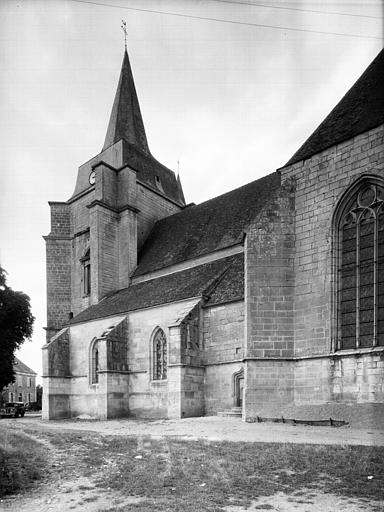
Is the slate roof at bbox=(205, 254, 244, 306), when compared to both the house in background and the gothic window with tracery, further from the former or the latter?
Result: the house in background

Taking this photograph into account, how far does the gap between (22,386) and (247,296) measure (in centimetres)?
5003

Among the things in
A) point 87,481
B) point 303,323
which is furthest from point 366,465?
point 303,323

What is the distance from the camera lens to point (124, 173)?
29.1m

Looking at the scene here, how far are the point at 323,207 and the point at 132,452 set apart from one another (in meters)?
9.92

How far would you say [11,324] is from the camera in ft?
98.2

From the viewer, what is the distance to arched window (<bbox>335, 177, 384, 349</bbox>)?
43.2 feet

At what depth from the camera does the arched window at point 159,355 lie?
20.5 metres

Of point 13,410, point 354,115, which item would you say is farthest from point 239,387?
point 13,410

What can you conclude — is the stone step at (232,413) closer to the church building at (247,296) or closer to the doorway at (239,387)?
the doorway at (239,387)

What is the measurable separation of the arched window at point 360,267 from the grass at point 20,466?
930 cm

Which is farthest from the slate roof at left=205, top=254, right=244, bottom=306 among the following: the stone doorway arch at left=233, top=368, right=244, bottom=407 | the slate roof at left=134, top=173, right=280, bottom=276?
the stone doorway arch at left=233, top=368, right=244, bottom=407

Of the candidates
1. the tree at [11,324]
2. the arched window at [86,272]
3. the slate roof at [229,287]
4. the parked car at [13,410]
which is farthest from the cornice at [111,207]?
the parked car at [13,410]

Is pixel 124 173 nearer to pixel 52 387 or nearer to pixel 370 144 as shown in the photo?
pixel 52 387

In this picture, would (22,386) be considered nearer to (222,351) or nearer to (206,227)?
(206,227)
